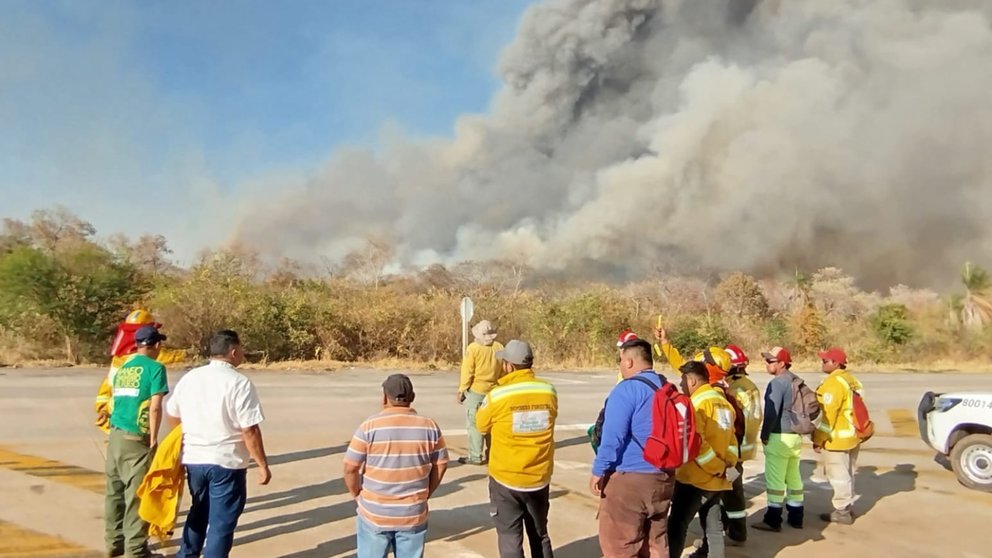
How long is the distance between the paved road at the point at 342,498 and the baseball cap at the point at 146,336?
1.35 meters

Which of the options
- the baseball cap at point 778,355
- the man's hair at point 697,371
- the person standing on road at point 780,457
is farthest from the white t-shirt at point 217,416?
the baseball cap at point 778,355

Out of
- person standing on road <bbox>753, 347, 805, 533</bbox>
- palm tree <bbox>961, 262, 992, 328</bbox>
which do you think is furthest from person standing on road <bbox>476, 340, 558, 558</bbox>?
palm tree <bbox>961, 262, 992, 328</bbox>

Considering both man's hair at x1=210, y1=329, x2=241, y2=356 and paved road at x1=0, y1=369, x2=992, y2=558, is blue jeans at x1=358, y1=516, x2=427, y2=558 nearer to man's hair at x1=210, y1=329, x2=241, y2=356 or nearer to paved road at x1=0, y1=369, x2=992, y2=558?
man's hair at x1=210, y1=329, x2=241, y2=356

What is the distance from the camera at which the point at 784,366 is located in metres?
5.80

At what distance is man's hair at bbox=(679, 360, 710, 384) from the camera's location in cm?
466

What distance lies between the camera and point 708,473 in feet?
14.4

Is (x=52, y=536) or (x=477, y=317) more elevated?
(x=477, y=317)

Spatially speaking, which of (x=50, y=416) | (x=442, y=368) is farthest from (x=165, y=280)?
(x=50, y=416)

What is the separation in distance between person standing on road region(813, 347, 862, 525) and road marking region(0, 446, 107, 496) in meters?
5.69

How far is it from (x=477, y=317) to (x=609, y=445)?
19.7m

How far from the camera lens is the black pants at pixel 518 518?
396 centimetres

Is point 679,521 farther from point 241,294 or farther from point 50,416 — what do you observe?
point 241,294

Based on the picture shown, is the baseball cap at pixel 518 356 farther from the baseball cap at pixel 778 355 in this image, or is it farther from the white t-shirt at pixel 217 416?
the baseball cap at pixel 778 355

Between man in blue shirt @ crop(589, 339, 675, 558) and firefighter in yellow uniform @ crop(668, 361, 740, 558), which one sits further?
firefighter in yellow uniform @ crop(668, 361, 740, 558)
